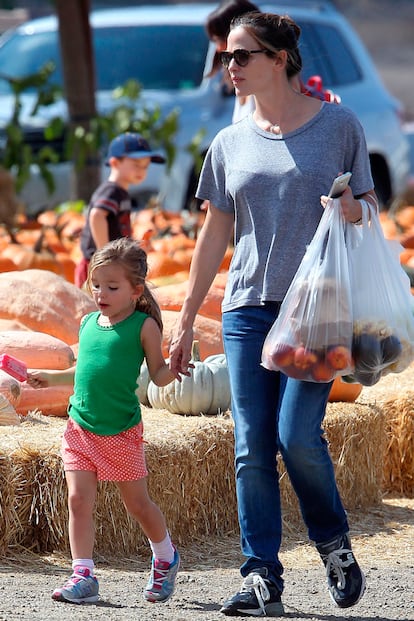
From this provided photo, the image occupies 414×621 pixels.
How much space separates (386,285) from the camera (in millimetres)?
3604

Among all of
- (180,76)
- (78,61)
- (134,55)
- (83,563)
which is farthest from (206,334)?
(134,55)

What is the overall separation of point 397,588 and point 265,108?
1555 mm

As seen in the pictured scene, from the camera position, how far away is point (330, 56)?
39.1 ft

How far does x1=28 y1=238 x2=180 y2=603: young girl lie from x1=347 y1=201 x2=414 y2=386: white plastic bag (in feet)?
1.93

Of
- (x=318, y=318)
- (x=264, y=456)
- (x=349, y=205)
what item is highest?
(x=349, y=205)

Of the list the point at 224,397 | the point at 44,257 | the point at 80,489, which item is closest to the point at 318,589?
the point at 80,489

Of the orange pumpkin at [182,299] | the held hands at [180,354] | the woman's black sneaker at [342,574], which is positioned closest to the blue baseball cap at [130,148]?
the orange pumpkin at [182,299]

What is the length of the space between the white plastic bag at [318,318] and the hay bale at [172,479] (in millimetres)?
1187

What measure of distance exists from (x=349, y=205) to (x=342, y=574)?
105 cm

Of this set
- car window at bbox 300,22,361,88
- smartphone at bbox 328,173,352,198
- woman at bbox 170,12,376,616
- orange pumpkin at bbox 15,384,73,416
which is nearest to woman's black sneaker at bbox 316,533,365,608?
woman at bbox 170,12,376,616

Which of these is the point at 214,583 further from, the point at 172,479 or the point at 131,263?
the point at 131,263

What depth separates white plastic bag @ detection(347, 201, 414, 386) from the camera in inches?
139

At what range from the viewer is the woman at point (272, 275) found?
142 inches

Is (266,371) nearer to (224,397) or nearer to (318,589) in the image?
(318,589)
